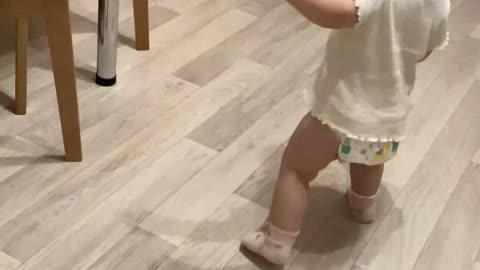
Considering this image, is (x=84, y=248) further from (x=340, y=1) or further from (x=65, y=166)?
(x=340, y=1)

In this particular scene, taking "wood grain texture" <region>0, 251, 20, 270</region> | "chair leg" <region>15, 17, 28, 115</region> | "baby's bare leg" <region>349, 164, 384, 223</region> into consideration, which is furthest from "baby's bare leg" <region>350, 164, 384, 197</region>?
"chair leg" <region>15, 17, 28, 115</region>

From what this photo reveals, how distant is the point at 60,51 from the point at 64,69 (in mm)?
41

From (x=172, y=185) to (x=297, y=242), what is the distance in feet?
0.98

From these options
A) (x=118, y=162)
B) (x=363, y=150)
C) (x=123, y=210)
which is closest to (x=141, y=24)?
(x=118, y=162)

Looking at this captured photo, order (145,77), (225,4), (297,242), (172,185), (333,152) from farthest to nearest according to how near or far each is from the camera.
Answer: (225,4)
(145,77)
(172,185)
(297,242)
(333,152)

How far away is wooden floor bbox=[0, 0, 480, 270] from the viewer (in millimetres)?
1343

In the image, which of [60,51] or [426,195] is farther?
[426,195]

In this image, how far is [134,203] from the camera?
56.1 inches

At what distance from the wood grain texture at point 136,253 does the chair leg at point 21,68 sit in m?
0.49

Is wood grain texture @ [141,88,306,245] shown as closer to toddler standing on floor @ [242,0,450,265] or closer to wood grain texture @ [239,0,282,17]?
toddler standing on floor @ [242,0,450,265]

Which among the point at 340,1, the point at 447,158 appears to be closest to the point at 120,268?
the point at 340,1

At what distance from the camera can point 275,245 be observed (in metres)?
1.29

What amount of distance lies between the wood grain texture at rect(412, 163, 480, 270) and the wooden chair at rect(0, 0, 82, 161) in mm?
757

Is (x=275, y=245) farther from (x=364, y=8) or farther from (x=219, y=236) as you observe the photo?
(x=364, y=8)
